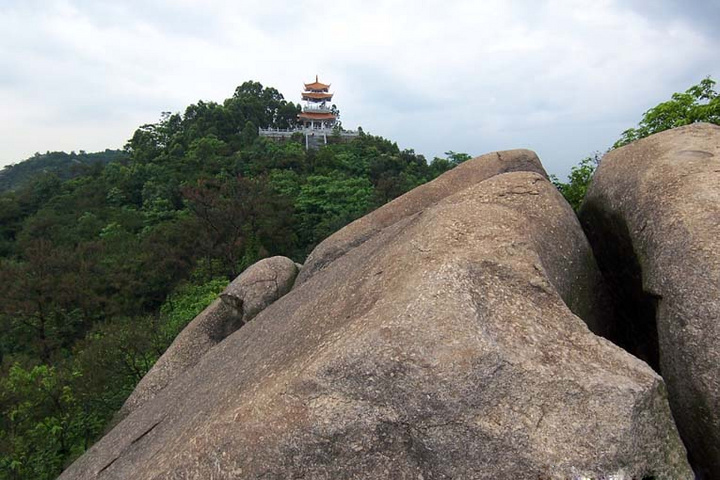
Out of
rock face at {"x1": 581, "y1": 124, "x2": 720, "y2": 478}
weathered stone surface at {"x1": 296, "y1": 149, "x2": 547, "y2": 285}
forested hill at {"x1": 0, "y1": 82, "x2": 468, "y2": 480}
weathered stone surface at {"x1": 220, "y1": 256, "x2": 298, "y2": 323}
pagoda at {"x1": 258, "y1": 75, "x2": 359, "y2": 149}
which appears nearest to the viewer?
rock face at {"x1": 581, "y1": 124, "x2": 720, "y2": 478}

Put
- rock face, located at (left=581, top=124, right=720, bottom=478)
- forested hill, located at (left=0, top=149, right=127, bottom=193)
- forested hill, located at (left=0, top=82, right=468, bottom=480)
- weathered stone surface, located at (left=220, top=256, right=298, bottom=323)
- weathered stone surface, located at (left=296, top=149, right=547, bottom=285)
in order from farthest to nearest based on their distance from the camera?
forested hill, located at (left=0, top=149, right=127, bottom=193), forested hill, located at (left=0, top=82, right=468, bottom=480), weathered stone surface, located at (left=220, top=256, right=298, bottom=323), weathered stone surface, located at (left=296, top=149, right=547, bottom=285), rock face, located at (left=581, top=124, right=720, bottom=478)

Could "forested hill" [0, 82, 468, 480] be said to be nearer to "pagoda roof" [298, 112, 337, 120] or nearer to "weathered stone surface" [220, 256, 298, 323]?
"weathered stone surface" [220, 256, 298, 323]

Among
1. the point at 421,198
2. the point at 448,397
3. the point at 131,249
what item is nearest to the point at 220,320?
the point at 421,198

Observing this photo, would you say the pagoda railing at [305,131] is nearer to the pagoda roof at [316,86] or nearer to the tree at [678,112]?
the pagoda roof at [316,86]

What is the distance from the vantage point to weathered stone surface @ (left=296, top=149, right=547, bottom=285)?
7.43 m

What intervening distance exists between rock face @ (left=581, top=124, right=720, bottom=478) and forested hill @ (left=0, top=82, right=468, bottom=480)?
34.8 ft

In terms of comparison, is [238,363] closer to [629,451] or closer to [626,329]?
[629,451]

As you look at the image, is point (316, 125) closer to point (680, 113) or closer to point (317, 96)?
point (317, 96)

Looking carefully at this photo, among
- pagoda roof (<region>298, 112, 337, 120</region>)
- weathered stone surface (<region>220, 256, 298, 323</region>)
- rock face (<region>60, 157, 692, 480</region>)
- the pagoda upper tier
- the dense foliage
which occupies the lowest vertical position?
weathered stone surface (<region>220, 256, 298, 323</region>)

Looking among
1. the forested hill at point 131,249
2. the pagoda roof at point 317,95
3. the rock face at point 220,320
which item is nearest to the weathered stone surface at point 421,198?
the rock face at point 220,320

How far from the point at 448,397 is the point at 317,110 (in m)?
56.1

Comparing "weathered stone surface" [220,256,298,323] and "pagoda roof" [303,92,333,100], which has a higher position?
"pagoda roof" [303,92,333,100]

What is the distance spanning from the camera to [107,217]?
35000 mm

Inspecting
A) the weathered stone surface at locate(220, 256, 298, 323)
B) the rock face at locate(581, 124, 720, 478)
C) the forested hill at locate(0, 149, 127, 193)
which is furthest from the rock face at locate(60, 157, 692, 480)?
the forested hill at locate(0, 149, 127, 193)
